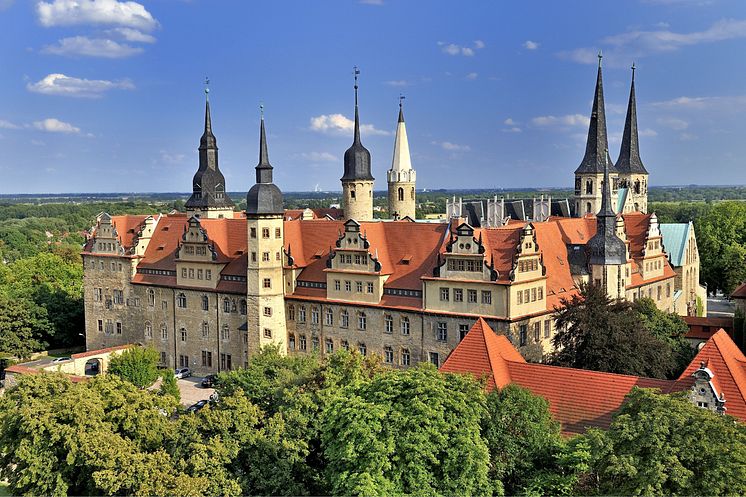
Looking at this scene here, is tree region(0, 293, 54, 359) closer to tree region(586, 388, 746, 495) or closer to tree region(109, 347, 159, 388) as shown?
tree region(109, 347, 159, 388)

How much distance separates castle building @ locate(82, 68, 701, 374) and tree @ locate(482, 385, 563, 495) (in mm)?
15397

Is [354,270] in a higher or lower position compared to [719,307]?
Answer: higher

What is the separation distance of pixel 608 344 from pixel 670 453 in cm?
1644

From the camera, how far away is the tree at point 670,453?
22.7m

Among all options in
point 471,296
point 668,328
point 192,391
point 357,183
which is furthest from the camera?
point 357,183

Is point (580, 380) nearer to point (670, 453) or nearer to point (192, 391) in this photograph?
point (670, 453)

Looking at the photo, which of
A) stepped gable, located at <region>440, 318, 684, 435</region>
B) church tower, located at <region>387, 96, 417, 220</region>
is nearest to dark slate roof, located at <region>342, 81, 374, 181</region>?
church tower, located at <region>387, 96, 417, 220</region>

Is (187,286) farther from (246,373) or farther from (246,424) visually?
(246,424)

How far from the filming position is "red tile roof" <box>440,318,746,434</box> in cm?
3266

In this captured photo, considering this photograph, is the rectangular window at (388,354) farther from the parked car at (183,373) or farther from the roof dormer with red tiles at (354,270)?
the parked car at (183,373)

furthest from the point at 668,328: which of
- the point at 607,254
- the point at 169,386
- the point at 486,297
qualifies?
the point at 169,386

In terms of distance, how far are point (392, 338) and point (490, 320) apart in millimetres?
7091

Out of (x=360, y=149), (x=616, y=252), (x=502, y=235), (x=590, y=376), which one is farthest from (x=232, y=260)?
(x=590, y=376)

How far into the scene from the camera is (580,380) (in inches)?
1371
